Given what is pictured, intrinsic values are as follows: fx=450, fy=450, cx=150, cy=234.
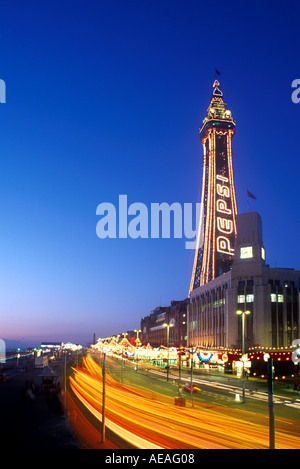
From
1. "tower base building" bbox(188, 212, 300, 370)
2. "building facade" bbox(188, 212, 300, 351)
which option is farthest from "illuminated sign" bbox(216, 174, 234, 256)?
"tower base building" bbox(188, 212, 300, 370)

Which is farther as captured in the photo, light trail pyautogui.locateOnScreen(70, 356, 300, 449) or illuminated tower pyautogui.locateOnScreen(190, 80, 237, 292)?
illuminated tower pyautogui.locateOnScreen(190, 80, 237, 292)

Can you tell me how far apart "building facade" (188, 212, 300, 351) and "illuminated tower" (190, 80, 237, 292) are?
4286cm

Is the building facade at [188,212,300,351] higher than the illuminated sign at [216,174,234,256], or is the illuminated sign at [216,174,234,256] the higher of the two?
the illuminated sign at [216,174,234,256]

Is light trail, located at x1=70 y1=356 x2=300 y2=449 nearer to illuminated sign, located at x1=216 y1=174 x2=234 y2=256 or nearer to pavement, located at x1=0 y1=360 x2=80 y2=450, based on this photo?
pavement, located at x1=0 y1=360 x2=80 y2=450

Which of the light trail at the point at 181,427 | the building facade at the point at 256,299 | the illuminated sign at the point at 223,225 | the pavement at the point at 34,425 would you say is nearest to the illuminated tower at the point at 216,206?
the illuminated sign at the point at 223,225

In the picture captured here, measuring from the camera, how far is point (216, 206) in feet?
525

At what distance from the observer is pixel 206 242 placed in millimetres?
156375

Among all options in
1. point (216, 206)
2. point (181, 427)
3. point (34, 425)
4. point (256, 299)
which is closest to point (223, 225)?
point (216, 206)

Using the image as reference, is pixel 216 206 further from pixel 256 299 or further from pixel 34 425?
pixel 34 425

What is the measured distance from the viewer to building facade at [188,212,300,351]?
322ft

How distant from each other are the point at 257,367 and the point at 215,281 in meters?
44.5

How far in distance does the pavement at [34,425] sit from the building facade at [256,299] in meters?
56.3

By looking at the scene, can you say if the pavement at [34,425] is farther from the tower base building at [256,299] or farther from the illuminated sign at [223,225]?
the illuminated sign at [223,225]
